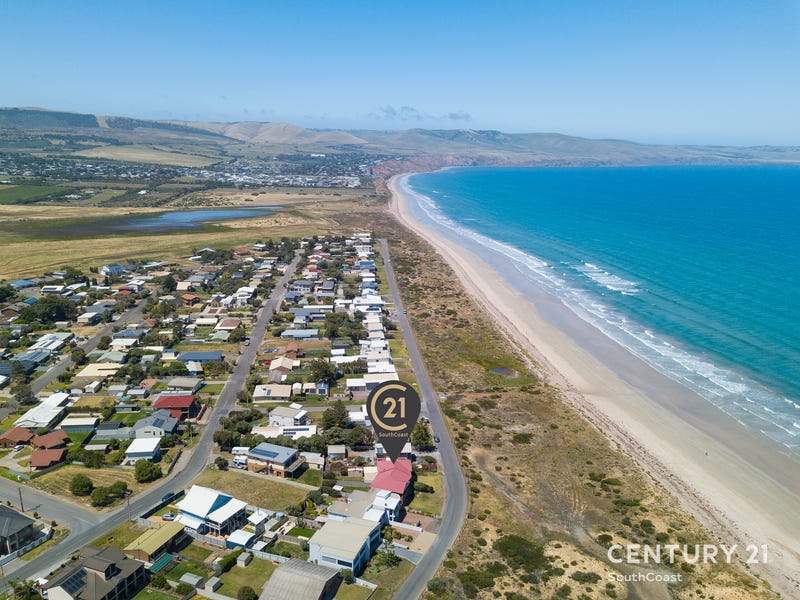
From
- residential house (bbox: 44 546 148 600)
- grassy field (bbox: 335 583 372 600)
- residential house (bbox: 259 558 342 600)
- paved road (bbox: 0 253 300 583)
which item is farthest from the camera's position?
paved road (bbox: 0 253 300 583)

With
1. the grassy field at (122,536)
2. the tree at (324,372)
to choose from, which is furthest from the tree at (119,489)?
the tree at (324,372)

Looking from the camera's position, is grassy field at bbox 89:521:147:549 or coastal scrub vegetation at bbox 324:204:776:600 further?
grassy field at bbox 89:521:147:549

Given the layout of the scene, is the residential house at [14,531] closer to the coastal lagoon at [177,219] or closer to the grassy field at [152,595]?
the grassy field at [152,595]

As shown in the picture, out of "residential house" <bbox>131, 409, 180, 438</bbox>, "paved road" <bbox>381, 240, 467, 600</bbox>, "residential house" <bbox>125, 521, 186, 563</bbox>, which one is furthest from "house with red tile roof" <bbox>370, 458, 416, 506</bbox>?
"residential house" <bbox>131, 409, 180, 438</bbox>

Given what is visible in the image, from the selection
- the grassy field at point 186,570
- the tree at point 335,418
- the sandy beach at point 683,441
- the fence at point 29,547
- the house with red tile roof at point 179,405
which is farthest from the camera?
the house with red tile roof at point 179,405

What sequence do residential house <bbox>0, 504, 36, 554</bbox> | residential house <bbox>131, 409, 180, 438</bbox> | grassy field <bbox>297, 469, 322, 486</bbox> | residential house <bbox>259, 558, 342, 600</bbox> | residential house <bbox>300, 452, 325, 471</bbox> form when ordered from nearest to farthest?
residential house <bbox>259, 558, 342, 600</bbox>
residential house <bbox>0, 504, 36, 554</bbox>
grassy field <bbox>297, 469, 322, 486</bbox>
residential house <bbox>300, 452, 325, 471</bbox>
residential house <bbox>131, 409, 180, 438</bbox>

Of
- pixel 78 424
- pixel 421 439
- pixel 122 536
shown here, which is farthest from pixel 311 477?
pixel 78 424

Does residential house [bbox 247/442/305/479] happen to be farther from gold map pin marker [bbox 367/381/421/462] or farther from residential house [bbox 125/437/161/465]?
gold map pin marker [bbox 367/381/421/462]

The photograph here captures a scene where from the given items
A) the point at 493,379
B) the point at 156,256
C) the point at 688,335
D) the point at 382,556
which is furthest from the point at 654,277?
the point at 156,256

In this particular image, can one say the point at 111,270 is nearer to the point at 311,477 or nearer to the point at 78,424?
the point at 78,424
